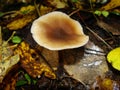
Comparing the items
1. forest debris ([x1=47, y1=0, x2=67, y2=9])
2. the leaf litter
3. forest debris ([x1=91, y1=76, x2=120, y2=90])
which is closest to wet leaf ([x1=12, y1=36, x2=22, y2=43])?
the leaf litter

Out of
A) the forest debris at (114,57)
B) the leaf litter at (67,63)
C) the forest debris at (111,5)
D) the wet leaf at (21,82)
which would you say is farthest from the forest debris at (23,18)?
the forest debris at (114,57)

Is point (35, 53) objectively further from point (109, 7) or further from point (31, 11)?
point (109, 7)

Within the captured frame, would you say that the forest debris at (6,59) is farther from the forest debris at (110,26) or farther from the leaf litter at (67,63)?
the forest debris at (110,26)

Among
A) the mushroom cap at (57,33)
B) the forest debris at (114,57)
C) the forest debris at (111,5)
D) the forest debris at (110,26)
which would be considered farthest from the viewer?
the forest debris at (111,5)

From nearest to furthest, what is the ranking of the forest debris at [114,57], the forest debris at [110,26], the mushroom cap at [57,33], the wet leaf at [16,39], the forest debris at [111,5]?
the mushroom cap at [57,33] < the forest debris at [114,57] < the wet leaf at [16,39] < the forest debris at [110,26] < the forest debris at [111,5]

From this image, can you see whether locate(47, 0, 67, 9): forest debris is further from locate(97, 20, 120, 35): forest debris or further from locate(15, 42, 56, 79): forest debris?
locate(15, 42, 56, 79): forest debris

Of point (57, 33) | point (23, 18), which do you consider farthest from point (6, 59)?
point (23, 18)

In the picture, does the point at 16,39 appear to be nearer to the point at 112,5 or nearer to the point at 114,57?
the point at 114,57
